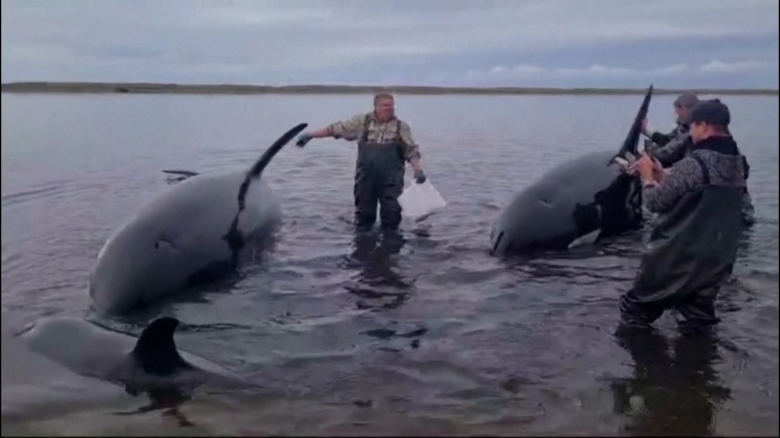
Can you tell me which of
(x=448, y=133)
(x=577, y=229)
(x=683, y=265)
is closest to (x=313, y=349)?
(x=683, y=265)

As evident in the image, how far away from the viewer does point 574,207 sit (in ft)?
41.3

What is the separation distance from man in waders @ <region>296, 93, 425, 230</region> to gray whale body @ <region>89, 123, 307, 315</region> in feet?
6.38

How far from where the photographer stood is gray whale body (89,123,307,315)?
908cm

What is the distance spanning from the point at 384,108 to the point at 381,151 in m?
0.73

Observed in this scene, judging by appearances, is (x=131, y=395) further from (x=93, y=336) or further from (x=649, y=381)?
(x=649, y=381)

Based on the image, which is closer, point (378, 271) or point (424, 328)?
point (424, 328)

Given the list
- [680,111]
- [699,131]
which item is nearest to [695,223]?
[699,131]

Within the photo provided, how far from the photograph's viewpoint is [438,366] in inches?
305

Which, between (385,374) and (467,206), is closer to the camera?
(385,374)

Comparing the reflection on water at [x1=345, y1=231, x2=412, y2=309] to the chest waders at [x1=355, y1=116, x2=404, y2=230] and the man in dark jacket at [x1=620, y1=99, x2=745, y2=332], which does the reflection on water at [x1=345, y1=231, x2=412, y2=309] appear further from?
the man in dark jacket at [x1=620, y1=99, x2=745, y2=332]

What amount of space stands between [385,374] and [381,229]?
6.84m

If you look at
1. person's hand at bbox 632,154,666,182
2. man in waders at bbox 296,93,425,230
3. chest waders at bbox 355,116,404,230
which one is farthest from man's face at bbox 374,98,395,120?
person's hand at bbox 632,154,666,182

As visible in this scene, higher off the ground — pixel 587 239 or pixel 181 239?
pixel 181 239

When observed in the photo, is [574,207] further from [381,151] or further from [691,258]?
[691,258]
